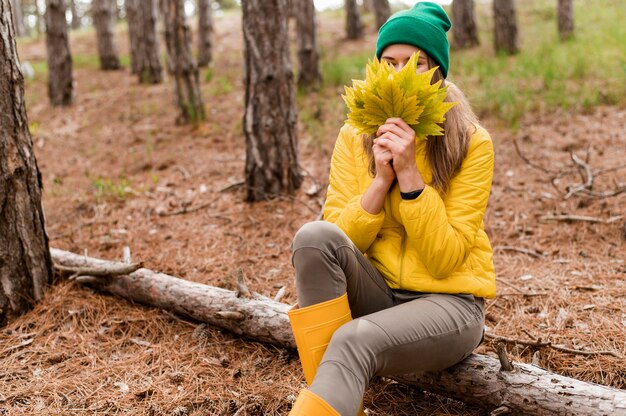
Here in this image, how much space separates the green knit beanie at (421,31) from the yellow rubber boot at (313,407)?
143 cm

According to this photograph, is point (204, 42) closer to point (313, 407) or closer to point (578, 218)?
point (578, 218)

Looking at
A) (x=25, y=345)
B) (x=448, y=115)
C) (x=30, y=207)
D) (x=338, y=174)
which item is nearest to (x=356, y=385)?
(x=338, y=174)

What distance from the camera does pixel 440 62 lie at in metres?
2.35

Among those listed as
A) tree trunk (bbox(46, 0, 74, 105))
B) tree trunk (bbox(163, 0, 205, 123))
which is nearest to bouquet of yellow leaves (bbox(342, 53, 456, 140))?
tree trunk (bbox(163, 0, 205, 123))

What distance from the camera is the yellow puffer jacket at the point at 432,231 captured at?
2129 millimetres

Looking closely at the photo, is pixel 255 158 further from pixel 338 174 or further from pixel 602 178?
pixel 602 178

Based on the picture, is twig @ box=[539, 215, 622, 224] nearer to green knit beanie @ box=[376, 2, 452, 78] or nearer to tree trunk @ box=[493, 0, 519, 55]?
green knit beanie @ box=[376, 2, 452, 78]

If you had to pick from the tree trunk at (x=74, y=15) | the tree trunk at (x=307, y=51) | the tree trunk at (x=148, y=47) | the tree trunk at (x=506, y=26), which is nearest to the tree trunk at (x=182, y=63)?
the tree trunk at (x=307, y=51)

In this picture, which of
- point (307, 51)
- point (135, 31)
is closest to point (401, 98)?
point (307, 51)

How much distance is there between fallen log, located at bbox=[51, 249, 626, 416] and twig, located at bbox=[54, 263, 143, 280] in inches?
2.5

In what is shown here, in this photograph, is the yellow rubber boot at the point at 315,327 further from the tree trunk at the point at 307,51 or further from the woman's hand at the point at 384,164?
the tree trunk at the point at 307,51

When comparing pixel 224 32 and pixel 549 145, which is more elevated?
pixel 224 32

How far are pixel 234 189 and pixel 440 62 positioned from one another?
3217 mm

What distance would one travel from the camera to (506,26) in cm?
930
